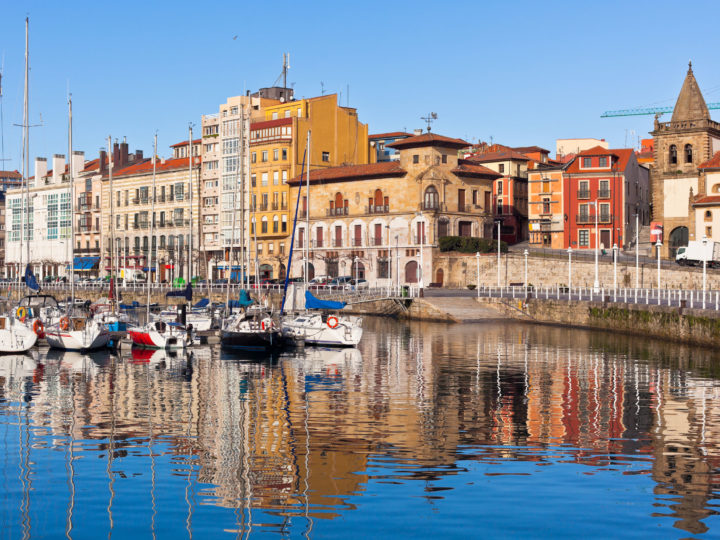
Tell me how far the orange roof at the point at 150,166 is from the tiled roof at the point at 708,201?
62.2 metres

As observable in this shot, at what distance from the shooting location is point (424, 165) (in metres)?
96.1

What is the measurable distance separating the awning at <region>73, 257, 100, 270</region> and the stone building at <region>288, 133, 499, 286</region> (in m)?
39.5

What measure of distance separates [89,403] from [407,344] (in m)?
26.3

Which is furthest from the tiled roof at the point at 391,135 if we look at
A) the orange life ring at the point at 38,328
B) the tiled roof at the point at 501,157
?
the orange life ring at the point at 38,328

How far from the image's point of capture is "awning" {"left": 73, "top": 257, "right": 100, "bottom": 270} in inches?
5064

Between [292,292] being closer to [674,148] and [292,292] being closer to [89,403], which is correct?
[89,403]

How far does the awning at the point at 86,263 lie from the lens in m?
129

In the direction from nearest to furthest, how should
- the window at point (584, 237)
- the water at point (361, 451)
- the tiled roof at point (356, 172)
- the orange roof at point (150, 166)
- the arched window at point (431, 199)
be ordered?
the water at point (361, 451), the arched window at point (431, 199), the tiled roof at point (356, 172), the window at point (584, 237), the orange roof at point (150, 166)

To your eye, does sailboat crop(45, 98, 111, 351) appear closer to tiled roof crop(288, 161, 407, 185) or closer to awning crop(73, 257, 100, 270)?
Result: tiled roof crop(288, 161, 407, 185)

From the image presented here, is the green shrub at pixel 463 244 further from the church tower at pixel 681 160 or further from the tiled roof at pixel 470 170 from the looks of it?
the church tower at pixel 681 160

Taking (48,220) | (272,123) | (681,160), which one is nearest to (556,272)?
(681,160)

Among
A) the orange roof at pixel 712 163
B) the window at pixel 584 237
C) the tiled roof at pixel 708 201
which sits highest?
the orange roof at pixel 712 163

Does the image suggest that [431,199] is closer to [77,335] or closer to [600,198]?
[600,198]

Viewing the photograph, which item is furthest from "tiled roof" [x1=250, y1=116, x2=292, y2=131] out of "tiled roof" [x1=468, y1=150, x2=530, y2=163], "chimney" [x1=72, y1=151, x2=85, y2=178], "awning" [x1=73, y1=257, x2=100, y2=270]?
"chimney" [x1=72, y1=151, x2=85, y2=178]
